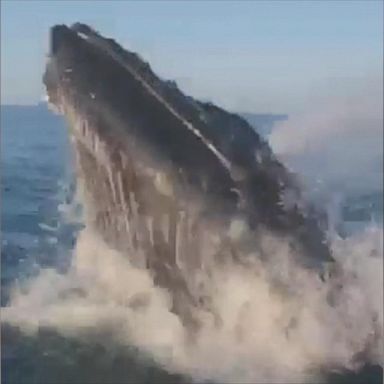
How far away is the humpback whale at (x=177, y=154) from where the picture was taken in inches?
69.6

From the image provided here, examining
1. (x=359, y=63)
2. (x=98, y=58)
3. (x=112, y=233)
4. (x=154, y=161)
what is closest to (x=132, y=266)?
(x=112, y=233)

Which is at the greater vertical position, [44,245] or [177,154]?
[177,154]

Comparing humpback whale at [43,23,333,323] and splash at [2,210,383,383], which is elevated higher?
humpback whale at [43,23,333,323]

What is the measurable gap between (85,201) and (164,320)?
23 centimetres

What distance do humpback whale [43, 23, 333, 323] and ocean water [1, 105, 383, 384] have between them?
0.05 metres

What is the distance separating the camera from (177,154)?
5.80ft

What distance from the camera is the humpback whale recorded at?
1.77 m

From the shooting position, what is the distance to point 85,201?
72.2 inches

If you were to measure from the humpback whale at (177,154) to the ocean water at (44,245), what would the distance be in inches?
1.9

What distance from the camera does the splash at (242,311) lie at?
177 cm

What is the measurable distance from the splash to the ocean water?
0.02 metres

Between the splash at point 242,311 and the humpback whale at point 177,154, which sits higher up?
the humpback whale at point 177,154

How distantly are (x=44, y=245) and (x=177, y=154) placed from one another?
0.26m

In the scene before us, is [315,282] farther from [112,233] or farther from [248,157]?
[112,233]
